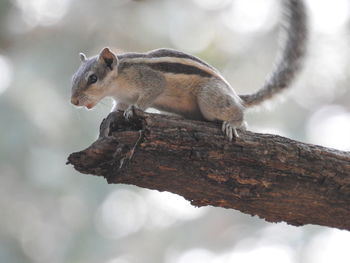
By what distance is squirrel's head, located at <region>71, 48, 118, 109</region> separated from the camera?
2.83 m

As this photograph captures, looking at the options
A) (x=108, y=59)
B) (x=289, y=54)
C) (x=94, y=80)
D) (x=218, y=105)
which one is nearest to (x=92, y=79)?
(x=94, y=80)

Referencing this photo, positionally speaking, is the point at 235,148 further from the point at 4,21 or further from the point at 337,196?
the point at 4,21

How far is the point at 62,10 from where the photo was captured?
18.7 feet

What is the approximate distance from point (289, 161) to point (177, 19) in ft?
12.0

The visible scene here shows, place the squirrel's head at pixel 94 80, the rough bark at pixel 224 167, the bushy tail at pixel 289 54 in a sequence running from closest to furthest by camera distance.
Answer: the rough bark at pixel 224 167 < the squirrel's head at pixel 94 80 < the bushy tail at pixel 289 54

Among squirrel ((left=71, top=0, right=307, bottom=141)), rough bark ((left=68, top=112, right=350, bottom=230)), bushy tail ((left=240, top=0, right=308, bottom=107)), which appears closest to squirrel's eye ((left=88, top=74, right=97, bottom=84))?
squirrel ((left=71, top=0, right=307, bottom=141))

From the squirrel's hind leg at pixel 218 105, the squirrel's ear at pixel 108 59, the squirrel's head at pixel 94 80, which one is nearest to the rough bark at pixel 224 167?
the squirrel's hind leg at pixel 218 105

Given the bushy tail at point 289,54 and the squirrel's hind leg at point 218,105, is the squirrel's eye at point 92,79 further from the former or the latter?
the bushy tail at point 289,54

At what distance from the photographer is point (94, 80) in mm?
2863

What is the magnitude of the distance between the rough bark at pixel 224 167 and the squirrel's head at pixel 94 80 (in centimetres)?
47

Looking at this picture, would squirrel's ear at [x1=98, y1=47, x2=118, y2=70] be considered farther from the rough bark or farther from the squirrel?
the rough bark

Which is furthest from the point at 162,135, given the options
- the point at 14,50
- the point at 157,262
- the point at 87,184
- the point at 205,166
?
the point at 157,262

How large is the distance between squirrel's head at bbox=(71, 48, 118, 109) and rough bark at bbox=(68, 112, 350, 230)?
0.47m

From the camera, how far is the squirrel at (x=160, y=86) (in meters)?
2.86
